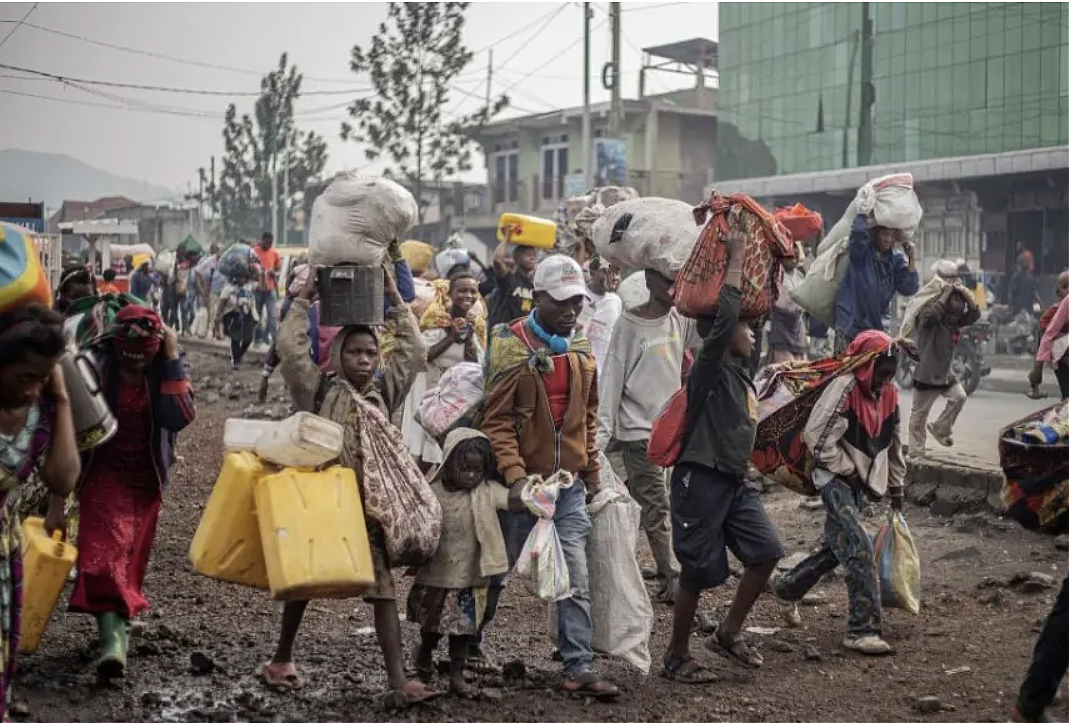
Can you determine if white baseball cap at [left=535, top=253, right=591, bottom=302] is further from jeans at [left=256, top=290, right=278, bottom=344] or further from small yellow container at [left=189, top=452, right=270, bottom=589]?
jeans at [left=256, top=290, right=278, bottom=344]

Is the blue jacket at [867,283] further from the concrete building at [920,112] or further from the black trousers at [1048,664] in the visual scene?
the concrete building at [920,112]

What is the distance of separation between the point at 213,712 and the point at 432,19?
3100 centimetres

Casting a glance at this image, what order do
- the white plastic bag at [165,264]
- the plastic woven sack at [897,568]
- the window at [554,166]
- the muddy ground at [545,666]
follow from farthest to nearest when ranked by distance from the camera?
the window at [554,166], the white plastic bag at [165,264], the plastic woven sack at [897,568], the muddy ground at [545,666]

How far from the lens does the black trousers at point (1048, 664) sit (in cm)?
484

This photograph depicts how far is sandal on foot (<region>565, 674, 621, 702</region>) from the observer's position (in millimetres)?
5551

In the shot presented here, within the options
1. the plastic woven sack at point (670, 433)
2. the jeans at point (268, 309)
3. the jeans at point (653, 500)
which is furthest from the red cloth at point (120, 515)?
the jeans at point (268, 309)

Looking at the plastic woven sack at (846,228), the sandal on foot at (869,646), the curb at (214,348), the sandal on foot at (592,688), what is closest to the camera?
the sandal on foot at (592,688)

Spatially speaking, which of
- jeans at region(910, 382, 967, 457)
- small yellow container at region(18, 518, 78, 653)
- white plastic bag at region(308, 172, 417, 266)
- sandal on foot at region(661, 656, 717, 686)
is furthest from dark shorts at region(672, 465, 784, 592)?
jeans at region(910, 382, 967, 457)

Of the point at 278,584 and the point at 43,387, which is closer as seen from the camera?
the point at 43,387

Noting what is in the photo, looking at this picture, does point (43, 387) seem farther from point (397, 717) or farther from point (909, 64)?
point (909, 64)

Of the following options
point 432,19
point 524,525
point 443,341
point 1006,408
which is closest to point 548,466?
point 524,525

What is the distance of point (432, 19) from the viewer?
3469 centimetres

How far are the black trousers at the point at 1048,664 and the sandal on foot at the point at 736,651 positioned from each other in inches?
55.7

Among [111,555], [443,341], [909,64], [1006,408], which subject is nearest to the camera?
[111,555]
